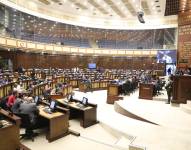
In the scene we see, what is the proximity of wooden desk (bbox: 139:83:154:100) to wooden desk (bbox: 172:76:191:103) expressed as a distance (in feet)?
7.13

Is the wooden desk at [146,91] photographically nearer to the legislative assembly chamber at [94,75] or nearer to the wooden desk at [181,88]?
the legislative assembly chamber at [94,75]

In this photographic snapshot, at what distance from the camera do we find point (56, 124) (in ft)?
19.3

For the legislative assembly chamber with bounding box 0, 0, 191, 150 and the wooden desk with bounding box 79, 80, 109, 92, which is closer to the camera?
the legislative assembly chamber with bounding box 0, 0, 191, 150

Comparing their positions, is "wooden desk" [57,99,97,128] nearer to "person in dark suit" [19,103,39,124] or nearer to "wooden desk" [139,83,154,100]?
"person in dark suit" [19,103,39,124]

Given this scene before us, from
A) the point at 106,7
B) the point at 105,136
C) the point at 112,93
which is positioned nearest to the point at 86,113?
the point at 105,136

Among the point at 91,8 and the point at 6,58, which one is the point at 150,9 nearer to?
the point at 91,8

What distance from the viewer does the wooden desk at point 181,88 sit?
7.98m

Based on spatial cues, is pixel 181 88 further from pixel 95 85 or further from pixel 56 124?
pixel 95 85

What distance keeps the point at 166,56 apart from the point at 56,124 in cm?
1649

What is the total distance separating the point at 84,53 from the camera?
74.2 ft

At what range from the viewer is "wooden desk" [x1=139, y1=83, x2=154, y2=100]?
1038 centimetres

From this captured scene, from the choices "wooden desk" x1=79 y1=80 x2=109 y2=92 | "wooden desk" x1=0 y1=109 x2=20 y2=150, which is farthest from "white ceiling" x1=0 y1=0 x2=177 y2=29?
"wooden desk" x1=0 y1=109 x2=20 y2=150

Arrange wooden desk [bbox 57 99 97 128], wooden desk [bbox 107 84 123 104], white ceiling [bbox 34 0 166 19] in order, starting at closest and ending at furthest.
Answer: wooden desk [bbox 57 99 97 128] → wooden desk [bbox 107 84 123 104] → white ceiling [bbox 34 0 166 19]

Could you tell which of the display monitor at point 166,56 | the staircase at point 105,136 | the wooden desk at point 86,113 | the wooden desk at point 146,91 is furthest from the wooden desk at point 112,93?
the display monitor at point 166,56
